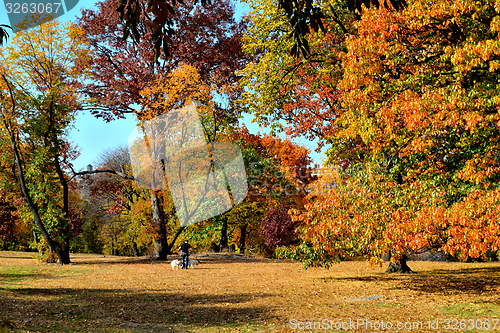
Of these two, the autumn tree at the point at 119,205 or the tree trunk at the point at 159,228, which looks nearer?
the tree trunk at the point at 159,228

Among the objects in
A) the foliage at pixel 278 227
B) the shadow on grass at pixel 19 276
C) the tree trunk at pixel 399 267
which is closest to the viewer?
the shadow on grass at pixel 19 276

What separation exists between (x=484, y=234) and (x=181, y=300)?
7.25m

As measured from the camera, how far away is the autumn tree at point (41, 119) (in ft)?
72.4

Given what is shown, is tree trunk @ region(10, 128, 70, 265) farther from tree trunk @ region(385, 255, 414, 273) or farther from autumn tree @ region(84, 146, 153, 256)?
tree trunk @ region(385, 255, 414, 273)

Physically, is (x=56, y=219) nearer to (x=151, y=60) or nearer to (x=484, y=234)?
(x=151, y=60)

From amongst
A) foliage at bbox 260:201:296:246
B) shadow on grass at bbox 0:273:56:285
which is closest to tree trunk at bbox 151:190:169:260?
foliage at bbox 260:201:296:246

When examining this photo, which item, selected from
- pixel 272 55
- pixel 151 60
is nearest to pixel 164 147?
pixel 151 60

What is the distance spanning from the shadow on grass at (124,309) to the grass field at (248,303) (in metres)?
0.02

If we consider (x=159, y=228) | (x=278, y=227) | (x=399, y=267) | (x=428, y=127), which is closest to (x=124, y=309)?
(x=428, y=127)

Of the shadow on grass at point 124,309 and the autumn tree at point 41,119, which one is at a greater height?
the autumn tree at point 41,119

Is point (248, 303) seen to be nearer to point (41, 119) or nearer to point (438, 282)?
point (438, 282)

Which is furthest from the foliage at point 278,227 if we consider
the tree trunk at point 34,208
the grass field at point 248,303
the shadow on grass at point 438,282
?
the tree trunk at point 34,208

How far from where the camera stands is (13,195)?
2311 centimetres

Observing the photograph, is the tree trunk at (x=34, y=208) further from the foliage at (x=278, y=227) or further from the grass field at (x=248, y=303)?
the foliage at (x=278, y=227)
